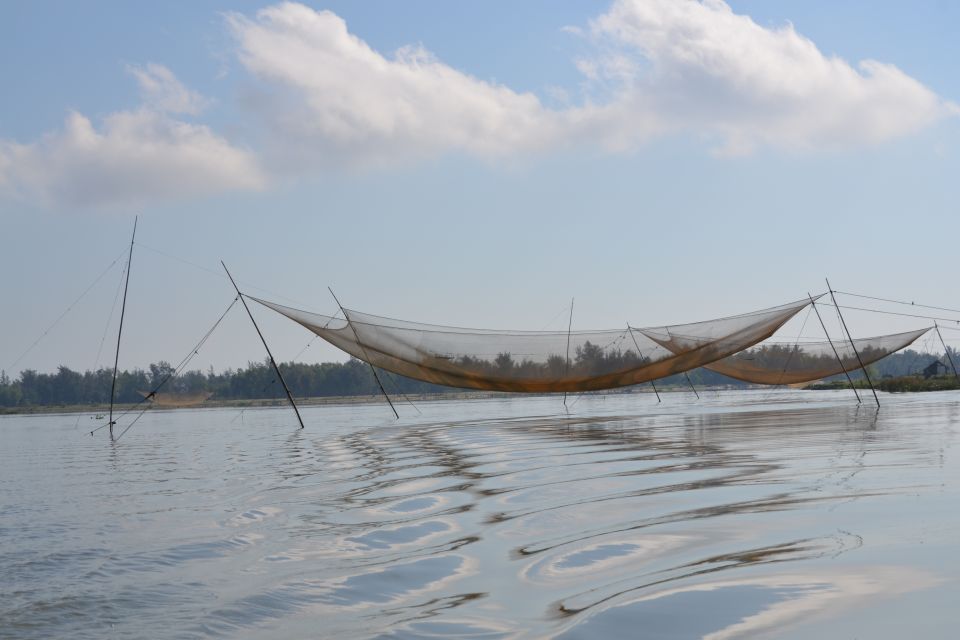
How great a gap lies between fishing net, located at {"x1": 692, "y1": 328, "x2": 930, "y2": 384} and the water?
16.9 meters

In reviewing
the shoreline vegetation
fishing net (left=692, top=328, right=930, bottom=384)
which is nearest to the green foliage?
the shoreline vegetation

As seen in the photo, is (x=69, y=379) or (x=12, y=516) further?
(x=69, y=379)

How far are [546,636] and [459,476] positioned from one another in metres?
5.24

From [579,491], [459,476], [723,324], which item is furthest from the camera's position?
[723,324]

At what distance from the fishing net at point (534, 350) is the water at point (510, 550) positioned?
27.4 ft

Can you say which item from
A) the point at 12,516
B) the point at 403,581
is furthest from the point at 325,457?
the point at 403,581

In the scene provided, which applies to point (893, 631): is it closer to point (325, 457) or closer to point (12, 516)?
point (12, 516)

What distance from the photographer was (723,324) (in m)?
18.7

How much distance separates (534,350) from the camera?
18.1 m

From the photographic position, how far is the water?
3152 millimetres

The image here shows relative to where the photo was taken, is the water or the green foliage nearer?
the water

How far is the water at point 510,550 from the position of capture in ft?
10.3

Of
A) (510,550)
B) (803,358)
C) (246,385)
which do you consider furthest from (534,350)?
(246,385)

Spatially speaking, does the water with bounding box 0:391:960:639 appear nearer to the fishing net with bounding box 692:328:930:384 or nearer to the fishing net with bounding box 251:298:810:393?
the fishing net with bounding box 251:298:810:393
